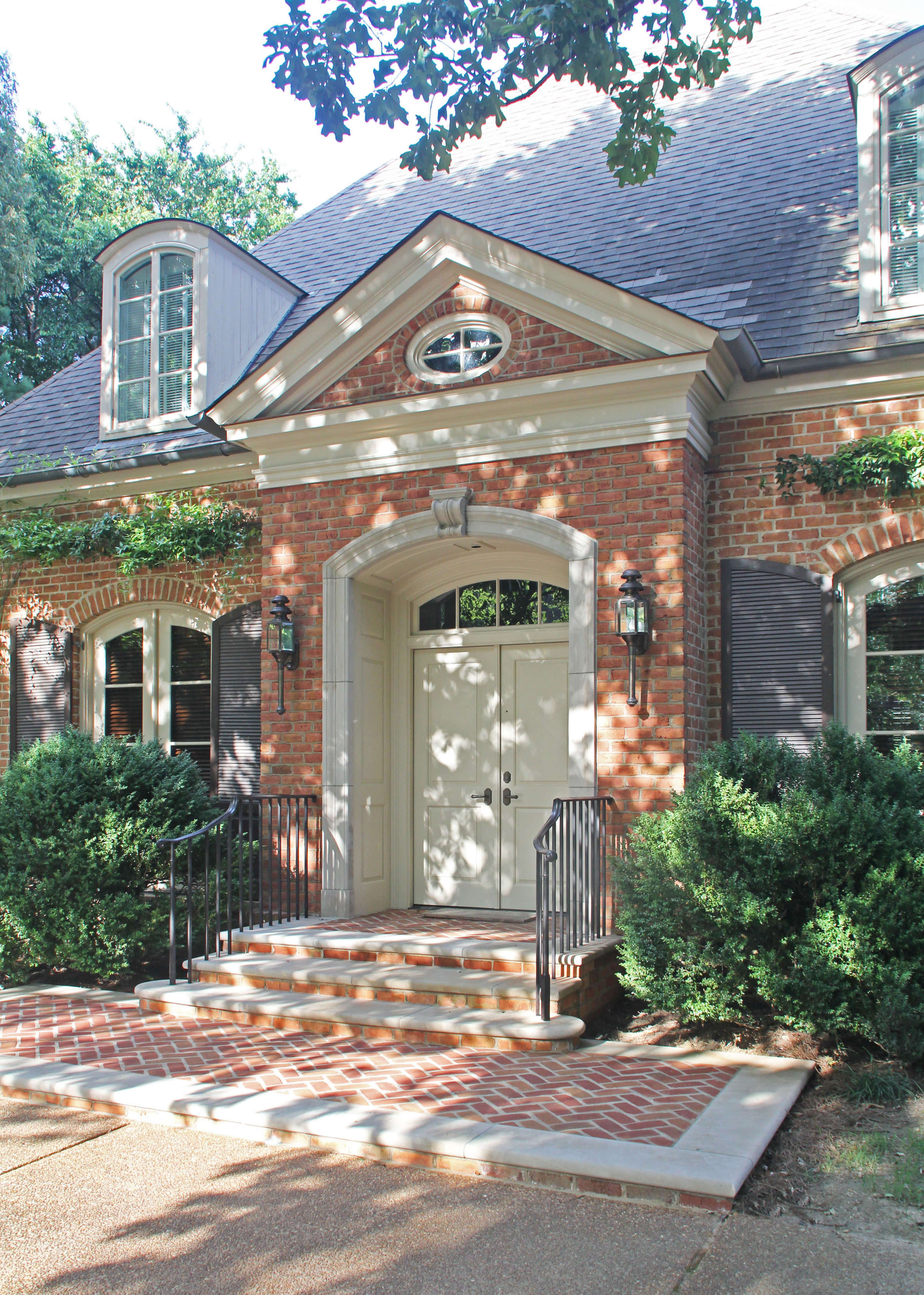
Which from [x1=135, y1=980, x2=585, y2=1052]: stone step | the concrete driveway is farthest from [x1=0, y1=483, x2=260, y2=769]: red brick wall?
the concrete driveway

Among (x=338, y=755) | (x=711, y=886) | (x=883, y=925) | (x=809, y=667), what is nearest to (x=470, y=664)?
(x=338, y=755)

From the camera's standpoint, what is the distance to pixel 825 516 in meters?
7.25

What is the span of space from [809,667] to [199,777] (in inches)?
190

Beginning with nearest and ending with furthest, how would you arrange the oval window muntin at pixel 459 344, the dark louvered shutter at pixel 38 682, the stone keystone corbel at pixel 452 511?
the stone keystone corbel at pixel 452 511
the oval window muntin at pixel 459 344
the dark louvered shutter at pixel 38 682

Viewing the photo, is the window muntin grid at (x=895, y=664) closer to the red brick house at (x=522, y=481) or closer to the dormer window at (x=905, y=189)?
the red brick house at (x=522, y=481)

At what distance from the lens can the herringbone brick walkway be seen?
4.58m

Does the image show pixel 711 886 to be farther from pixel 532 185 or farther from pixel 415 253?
pixel 532 185

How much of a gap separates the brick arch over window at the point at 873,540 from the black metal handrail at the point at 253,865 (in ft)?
13.8

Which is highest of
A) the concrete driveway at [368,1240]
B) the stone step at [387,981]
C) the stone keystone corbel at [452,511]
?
the stone keystone corbel at [452,511]

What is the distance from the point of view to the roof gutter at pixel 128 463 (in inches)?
369

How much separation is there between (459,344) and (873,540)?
338 centimetres

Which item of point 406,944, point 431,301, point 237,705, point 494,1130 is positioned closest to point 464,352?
point 431,301

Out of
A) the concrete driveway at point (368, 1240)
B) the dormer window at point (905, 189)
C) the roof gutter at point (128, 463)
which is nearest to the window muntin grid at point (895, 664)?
the dormer window at point (905, 189)

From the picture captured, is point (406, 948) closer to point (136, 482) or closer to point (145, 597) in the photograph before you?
point (145, 597)
